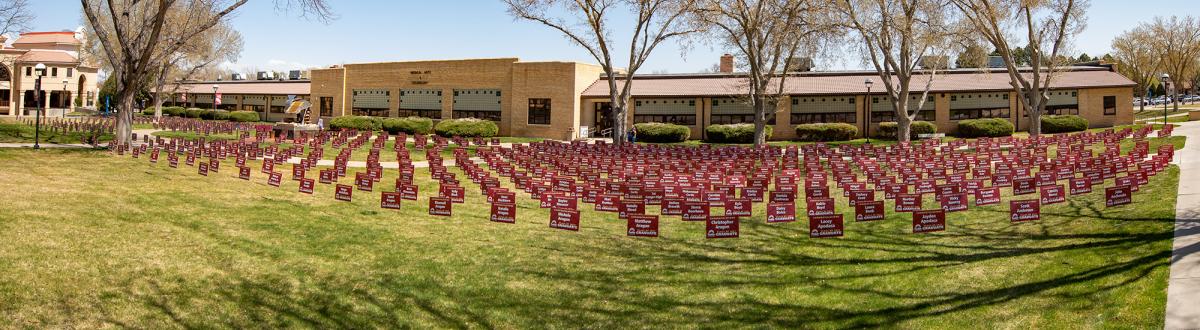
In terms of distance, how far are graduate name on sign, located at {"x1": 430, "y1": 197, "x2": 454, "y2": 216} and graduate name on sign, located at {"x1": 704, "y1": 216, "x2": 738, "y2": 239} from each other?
5.73 meters

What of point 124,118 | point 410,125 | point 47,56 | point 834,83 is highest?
point 47,56

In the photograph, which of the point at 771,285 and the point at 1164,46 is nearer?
the point at 771,285

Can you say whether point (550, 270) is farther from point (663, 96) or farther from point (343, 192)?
point (663, 96)

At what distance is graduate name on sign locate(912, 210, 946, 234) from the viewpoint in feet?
37.9

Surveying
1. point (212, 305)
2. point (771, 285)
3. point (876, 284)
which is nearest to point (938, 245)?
point (876, 284)

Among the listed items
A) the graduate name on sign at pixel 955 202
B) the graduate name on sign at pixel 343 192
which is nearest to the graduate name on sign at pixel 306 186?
the graduate name on sign at pixel 343 192

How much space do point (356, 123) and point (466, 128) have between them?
35.1ft

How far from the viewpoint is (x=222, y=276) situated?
10.2 metres

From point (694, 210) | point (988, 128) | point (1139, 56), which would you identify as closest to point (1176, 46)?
point (1139, 56)

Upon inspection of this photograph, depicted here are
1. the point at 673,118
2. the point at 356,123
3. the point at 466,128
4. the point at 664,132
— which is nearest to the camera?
the point at 664,132

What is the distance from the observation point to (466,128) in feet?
160

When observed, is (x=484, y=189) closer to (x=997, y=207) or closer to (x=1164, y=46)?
(x=997, y=207)

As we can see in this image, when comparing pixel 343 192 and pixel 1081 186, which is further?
pixel 343 192

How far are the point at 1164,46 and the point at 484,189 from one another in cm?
7482
